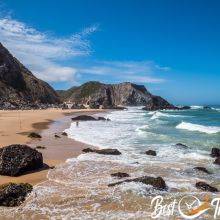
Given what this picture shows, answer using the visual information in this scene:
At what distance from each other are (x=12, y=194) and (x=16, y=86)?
103214 millimetres

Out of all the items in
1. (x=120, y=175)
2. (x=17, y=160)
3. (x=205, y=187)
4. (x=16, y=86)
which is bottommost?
(x=205, y=187)

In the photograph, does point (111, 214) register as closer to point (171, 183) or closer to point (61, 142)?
point (171, 183)

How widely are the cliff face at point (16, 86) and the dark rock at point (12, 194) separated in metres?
87.0

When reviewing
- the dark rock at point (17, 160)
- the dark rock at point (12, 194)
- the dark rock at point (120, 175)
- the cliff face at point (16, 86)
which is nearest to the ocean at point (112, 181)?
the dark rock at point (120, 175)

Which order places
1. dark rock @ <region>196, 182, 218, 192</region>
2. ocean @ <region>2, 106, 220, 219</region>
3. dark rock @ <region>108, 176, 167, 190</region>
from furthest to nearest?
1. dark rock @ <region>196, 182, 218, 192</region>
2. dark rock @ <region>108, 176, 167, 190</region>
3. ocean @ <region>2, 106, 220, 219</region>

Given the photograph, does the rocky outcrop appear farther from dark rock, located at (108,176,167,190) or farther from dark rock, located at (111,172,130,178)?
dark rock, located at (108,176,167,190)

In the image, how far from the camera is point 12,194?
14.0 meters

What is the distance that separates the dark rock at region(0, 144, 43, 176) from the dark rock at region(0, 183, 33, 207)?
3008 mm

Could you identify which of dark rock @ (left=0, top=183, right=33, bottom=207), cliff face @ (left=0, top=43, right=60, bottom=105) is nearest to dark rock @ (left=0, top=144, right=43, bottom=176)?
dark rock @ (left=0, top=183, right=33, bottom=207)

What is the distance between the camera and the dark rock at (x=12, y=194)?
13.6m

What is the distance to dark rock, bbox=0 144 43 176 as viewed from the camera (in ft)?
58.4

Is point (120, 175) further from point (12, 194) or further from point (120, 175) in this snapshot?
point (12, 194)

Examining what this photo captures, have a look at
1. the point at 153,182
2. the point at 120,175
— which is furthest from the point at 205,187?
the point at 120,175

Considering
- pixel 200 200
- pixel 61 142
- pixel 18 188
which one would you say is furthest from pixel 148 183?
pixel 61 142
